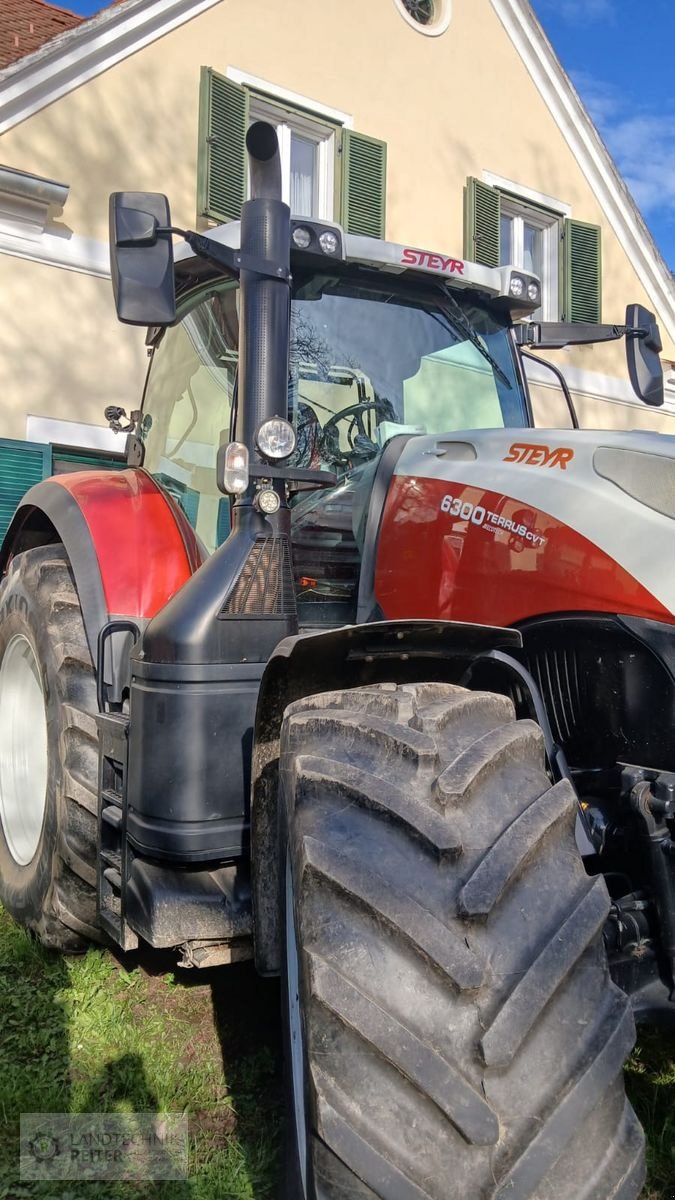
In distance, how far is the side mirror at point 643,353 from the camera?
3.35 meters

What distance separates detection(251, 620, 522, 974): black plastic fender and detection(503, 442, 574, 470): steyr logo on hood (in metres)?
0.51

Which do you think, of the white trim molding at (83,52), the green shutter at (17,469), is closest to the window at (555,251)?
the white trim molding at (83,52)

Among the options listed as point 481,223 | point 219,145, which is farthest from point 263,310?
point 481,223

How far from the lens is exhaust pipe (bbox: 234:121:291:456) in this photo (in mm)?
2332

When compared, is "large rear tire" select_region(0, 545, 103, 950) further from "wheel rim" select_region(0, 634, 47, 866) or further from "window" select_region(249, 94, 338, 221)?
"window" select_region(249, 94, 338, 221)

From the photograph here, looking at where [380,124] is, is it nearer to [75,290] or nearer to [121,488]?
[75,290]

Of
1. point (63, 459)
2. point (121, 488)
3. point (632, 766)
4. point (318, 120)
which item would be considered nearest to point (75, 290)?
point (63, 459)

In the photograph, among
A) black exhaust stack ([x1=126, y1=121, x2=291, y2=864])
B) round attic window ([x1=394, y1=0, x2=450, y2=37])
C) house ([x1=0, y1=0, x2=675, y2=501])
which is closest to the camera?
black exhaust stack ([x1=126, y1=121, x2=291, y2=864])

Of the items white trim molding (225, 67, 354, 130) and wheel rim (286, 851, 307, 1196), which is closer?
wheel rim (286, 851, 307, 1196)

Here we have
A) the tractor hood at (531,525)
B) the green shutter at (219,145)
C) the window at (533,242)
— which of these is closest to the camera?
the tractor hood at (531,525)

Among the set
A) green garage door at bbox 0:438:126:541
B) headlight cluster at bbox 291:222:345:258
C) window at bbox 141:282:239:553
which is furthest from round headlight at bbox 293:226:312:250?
green garage door at bbox 0:438:126:541

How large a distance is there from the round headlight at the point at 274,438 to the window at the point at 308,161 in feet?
22.2

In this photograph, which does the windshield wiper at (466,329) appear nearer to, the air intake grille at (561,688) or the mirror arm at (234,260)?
the mirror arm at (234,260)

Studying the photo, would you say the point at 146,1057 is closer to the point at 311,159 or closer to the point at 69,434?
the point at 69,434
